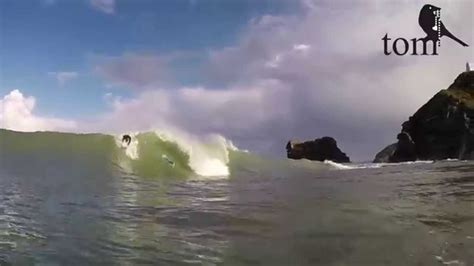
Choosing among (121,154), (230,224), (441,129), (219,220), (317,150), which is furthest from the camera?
(317,150)

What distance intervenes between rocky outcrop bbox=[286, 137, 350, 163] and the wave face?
841 inches

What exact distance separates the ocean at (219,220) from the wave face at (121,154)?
0.97 metres

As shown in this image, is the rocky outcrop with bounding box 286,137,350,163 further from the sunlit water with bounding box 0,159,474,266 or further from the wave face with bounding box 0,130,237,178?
the sunlit water with bounding box 0,159,474,266

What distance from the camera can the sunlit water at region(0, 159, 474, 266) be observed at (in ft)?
18.7

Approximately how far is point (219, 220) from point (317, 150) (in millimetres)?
36556

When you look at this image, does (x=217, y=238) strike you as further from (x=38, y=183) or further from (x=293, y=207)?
(x=38, y=183)

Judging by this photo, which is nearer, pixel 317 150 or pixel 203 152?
pixel 203 152

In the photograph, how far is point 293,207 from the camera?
352 inches

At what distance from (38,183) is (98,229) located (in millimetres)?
5469

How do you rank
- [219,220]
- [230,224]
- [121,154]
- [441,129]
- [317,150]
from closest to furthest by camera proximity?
1. [230,224]
2. [219,220]
3. [121,154]
4. [441,129]
5. [317,150]

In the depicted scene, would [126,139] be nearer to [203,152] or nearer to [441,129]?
[203,152]

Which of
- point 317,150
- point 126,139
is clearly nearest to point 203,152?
point 126,139

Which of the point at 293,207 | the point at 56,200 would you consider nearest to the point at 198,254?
the point at 293,207

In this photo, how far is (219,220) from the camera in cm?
767
